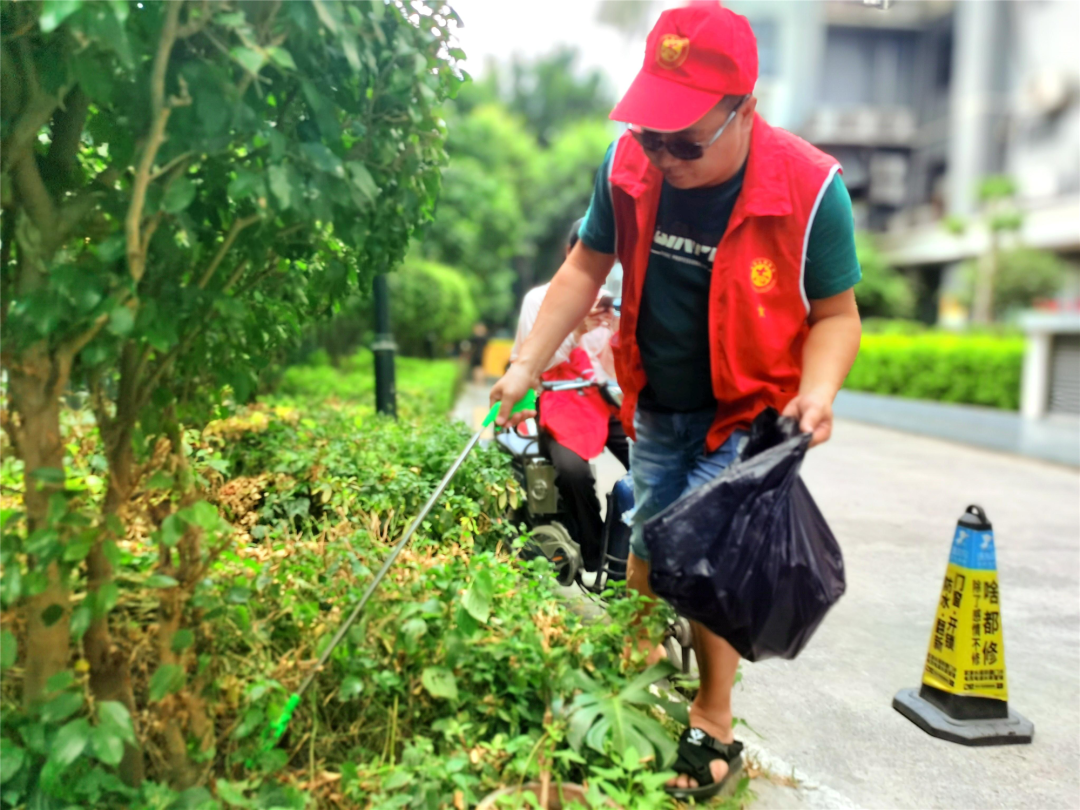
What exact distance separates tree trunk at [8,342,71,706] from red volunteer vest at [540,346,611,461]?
2.51 meters

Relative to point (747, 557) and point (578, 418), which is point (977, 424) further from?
point (747, 557)

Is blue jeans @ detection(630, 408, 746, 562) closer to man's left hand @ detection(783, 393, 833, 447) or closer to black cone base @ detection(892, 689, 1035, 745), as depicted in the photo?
man's left hand @ detection(783, 393, 833, 447)

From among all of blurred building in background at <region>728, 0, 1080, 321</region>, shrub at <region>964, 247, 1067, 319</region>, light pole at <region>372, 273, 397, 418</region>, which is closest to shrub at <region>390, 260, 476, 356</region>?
light pole at <region>372, 273, 397, 418</region>

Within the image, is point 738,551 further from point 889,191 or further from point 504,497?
point 889,191

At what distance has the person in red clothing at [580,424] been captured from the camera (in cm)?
447

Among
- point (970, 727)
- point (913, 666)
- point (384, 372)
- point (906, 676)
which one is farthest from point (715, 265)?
point (384, 372)

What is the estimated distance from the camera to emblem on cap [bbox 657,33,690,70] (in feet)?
8.12

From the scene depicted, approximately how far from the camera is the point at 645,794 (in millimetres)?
2504

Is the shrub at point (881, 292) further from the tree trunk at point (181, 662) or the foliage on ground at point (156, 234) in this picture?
the tree trunk at point (181, 662)

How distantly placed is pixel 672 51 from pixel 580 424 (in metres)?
2.25

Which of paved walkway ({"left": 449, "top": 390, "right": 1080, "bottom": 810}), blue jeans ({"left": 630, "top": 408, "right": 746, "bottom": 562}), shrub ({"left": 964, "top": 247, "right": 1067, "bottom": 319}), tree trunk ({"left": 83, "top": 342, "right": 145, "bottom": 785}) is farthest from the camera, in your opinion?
shrub ({"left": 964, "top": 247, "right": 1067, "bottom": 319})

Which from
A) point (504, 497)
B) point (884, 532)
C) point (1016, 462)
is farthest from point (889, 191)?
point (504, 497)

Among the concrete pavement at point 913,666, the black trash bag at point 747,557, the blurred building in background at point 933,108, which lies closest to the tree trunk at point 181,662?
the black trash bag at point 747,557

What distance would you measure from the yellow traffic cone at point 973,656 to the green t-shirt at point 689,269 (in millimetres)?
1464
